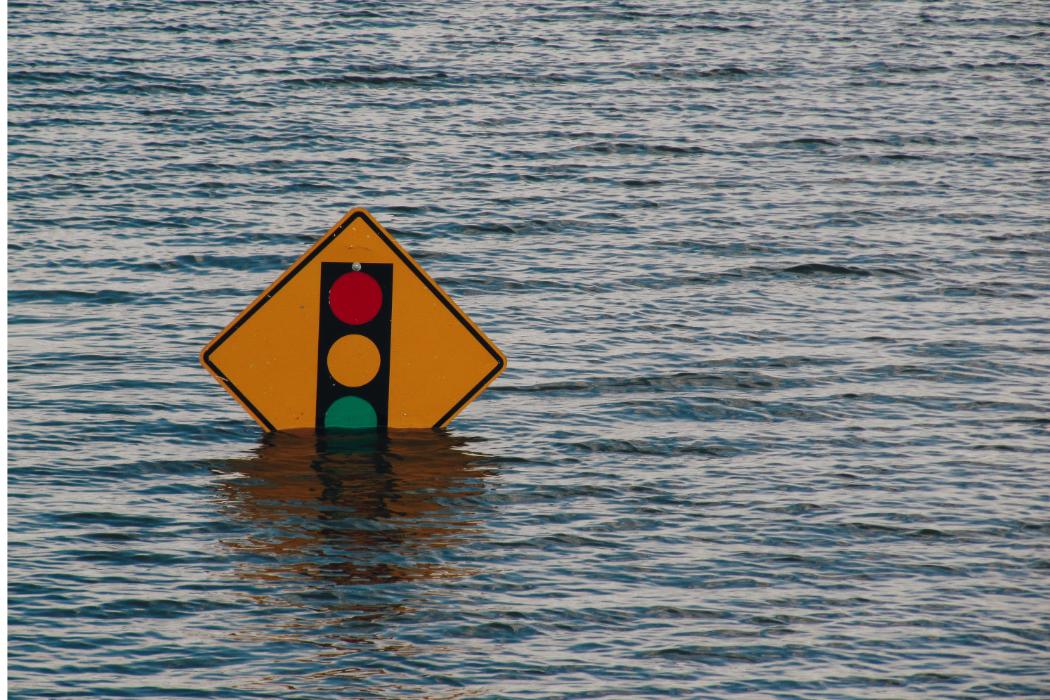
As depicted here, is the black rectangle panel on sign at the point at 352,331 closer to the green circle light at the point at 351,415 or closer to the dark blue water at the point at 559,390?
the green circle light at the point at 351,415

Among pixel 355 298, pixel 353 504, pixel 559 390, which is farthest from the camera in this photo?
pixel 559 390

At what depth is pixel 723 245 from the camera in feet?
53.1

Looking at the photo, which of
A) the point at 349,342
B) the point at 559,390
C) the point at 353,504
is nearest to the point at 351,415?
the point at 349,342

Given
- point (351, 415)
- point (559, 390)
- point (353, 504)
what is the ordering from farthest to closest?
point (559, 390), point (351, 415), point (353, 504)

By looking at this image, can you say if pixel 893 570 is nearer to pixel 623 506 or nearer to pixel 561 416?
pixel 623 506

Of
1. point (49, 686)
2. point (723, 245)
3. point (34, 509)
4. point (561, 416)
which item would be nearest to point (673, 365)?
point (561, 416)

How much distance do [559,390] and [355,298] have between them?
2.05m

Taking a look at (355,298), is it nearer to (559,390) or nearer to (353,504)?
(353,504)

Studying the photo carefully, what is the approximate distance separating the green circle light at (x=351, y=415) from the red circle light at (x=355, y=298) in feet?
1.67

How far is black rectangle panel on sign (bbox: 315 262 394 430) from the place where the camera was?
34.0ft

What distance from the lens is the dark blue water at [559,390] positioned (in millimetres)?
7645

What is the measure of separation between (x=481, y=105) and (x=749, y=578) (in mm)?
15581

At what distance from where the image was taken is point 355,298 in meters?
10.4

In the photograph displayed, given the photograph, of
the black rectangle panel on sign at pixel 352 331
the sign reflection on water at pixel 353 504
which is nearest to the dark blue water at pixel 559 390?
the sign reflection on water at pixel 353 504
